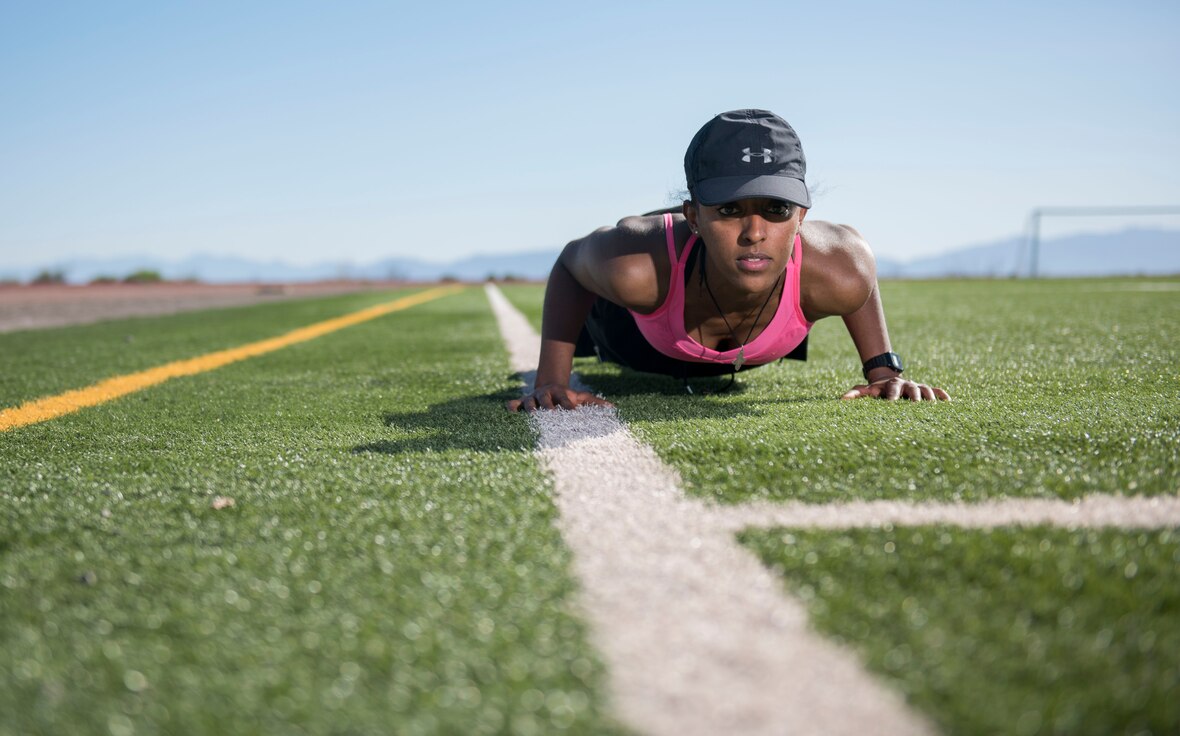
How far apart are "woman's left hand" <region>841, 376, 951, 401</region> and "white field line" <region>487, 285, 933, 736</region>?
155 centimetres

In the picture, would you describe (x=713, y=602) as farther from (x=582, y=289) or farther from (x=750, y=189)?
(x=582, y=289)

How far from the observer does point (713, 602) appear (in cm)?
134

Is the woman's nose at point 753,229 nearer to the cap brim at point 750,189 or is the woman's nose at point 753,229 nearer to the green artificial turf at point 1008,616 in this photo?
the cap brim at point 750,189

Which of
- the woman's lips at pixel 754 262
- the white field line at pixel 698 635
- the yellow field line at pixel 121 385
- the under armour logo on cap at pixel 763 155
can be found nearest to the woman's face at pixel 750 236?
the woman's lips at pixel 754 262

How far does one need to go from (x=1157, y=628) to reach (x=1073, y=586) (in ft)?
0.47

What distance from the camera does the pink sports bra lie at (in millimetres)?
2996

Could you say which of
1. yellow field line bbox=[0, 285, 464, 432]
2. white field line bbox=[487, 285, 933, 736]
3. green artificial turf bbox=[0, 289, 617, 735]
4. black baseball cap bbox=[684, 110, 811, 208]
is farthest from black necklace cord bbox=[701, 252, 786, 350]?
yellow field line bbox=[0, 285, 464, 432]

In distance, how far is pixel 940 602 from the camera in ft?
4.29

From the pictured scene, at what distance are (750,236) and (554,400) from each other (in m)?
1.04

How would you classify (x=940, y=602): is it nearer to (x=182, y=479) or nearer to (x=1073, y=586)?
(x=1073, y=586)

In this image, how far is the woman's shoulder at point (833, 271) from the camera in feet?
10.1

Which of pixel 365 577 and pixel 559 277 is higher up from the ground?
pixel 559 277

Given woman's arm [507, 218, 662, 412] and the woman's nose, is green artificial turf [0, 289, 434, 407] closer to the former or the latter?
woman's arm [507, 218, 662, 412]

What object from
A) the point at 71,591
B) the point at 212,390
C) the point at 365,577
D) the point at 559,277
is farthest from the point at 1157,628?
the point at 212,390
